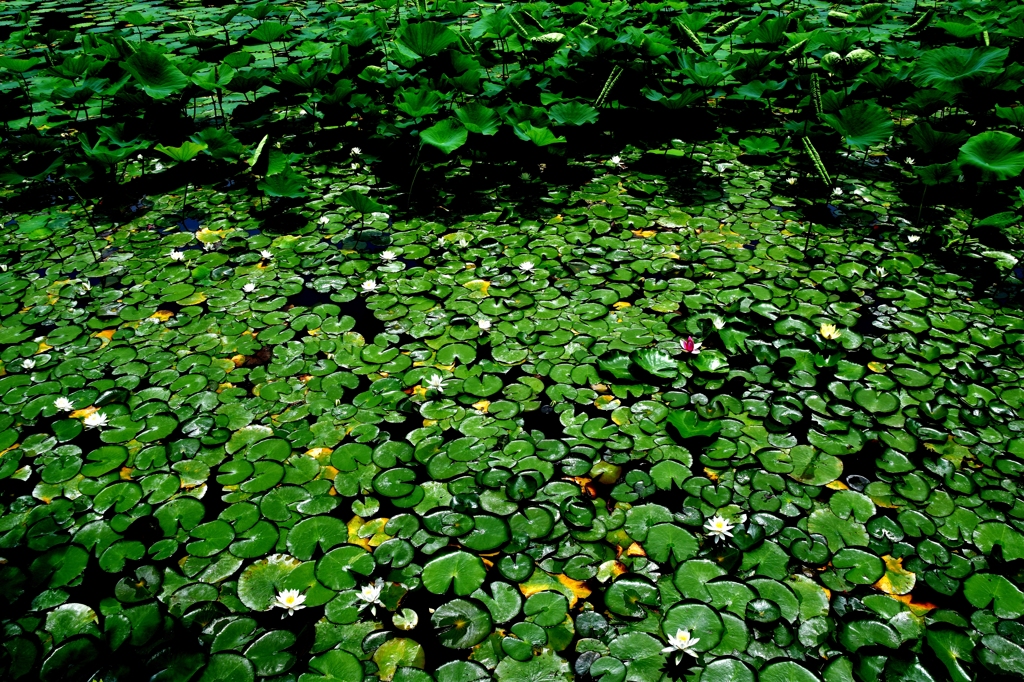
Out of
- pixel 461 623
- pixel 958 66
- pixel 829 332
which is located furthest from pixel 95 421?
pixel 958 66

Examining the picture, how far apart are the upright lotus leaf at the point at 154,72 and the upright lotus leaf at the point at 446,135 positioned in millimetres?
1608

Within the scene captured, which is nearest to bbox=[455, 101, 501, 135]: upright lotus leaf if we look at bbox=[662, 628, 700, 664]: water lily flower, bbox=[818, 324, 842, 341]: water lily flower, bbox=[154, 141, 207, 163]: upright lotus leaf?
bbox=[154, 141, 207, 163]: upright lotus leaf

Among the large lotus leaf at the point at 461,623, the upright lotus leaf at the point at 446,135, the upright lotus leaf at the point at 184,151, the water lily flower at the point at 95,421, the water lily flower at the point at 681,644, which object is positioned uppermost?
the upright lotus leaf at the point at 446,135

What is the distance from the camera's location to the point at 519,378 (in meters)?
2.22

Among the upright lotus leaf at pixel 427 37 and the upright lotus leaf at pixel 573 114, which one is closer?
the upright lotus leaf at pixel 573 114

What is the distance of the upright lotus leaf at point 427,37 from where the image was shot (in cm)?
373

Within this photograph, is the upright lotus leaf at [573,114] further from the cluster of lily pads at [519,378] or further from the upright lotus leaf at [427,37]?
the upright lotus leaf at [427,37]

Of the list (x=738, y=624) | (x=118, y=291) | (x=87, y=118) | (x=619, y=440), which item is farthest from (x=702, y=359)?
(x=87, y=118)

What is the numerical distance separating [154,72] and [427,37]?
1628mm

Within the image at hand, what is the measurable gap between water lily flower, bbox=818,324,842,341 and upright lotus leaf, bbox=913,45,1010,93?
7.09 ft

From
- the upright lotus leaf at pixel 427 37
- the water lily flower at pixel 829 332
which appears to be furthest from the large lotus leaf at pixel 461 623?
the upright lotus leaf at pixel 427 37

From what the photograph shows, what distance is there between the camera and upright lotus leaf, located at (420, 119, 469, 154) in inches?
126

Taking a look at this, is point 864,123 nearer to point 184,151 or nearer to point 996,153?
point 996,153

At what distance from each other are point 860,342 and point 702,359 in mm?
627
